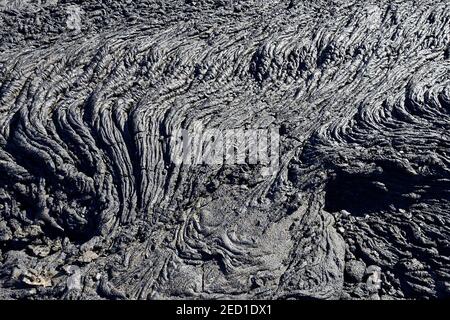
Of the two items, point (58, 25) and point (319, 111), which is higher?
point (58, 25)

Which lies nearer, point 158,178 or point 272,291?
point 272,291

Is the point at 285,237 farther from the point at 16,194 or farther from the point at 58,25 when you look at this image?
the point at 58,25

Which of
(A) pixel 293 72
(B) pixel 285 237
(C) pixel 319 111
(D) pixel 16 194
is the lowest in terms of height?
(B) pixel 285 237

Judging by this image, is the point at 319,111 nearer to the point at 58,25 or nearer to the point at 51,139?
the point at 51,139

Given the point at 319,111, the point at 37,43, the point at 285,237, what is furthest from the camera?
the point at 37,43

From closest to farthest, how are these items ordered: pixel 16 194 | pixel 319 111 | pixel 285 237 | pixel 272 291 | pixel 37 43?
pixel 272 291, pixel 285 237, pixel 16 194, pixel 319 111, pixel 37 43

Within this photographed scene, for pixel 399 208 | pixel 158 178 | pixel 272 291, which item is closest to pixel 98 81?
pixel 158 178
